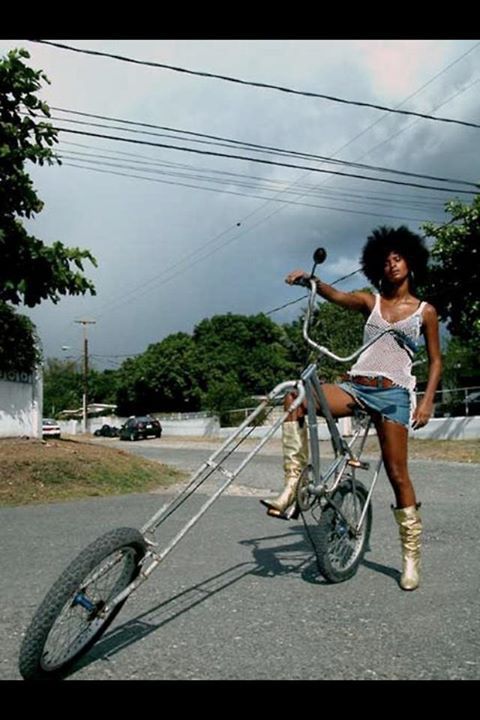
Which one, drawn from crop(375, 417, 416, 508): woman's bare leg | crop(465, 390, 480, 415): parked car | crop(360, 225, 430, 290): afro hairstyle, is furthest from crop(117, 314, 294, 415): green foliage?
crop(375, 417, 416, 508): woman's bare leg

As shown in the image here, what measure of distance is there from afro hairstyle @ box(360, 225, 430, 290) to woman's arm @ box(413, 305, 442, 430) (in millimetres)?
421

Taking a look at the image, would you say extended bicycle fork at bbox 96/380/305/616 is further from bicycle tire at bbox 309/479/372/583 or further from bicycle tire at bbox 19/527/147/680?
bicycle tire at bbox 309/479/372/583

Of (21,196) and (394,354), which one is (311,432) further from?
(21,196)

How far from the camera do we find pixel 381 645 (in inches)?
115

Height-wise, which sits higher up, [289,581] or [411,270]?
[411,270]

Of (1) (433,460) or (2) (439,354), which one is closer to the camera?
(2) (439,354)

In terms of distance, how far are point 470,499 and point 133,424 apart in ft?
124

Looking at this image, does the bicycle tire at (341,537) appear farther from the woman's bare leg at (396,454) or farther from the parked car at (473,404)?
the parked car at (473,404)

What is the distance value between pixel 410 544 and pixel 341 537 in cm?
42

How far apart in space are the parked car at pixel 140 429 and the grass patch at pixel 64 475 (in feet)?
104

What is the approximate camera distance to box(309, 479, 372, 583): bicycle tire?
3803 mm

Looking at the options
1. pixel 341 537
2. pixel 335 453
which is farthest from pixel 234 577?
pixel 335 453
